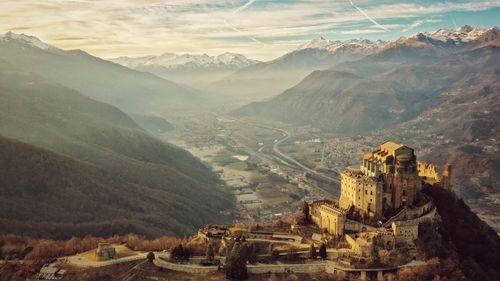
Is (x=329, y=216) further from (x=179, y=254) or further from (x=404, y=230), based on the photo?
(x=179, y=254)

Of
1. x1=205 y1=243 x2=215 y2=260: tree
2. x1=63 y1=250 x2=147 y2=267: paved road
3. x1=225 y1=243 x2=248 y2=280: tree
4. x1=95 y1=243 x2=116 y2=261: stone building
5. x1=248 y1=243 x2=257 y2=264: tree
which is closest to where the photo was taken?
x1=225 y1=243 x2=248 y2=280: tree

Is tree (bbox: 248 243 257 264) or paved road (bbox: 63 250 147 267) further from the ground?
tree (bbox: 248 243 257 264)

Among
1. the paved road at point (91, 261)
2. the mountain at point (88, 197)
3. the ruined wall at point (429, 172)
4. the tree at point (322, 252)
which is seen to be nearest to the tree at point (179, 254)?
the paved road at point (91, 261)

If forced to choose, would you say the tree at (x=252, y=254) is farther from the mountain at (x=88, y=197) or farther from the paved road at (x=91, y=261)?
the mountain at (x=88, y=197)

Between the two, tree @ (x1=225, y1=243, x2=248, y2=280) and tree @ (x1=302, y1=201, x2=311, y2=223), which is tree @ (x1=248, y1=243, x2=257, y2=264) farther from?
tree @ (x1=302, y1=201, x2=311, y2=223)

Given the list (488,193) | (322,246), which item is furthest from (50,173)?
(488,193)

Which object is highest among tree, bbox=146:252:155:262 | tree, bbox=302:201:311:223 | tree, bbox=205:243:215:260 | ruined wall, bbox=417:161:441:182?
ruined wall, bbox=417:161:441:182

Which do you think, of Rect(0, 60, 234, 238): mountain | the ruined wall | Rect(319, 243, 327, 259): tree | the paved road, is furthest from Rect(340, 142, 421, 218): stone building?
Rect(0, 60, 234, 238): mountain

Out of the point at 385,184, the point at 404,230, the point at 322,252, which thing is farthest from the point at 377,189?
the point at 322,252

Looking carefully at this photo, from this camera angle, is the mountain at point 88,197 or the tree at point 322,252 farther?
the mountain at point 88,197
